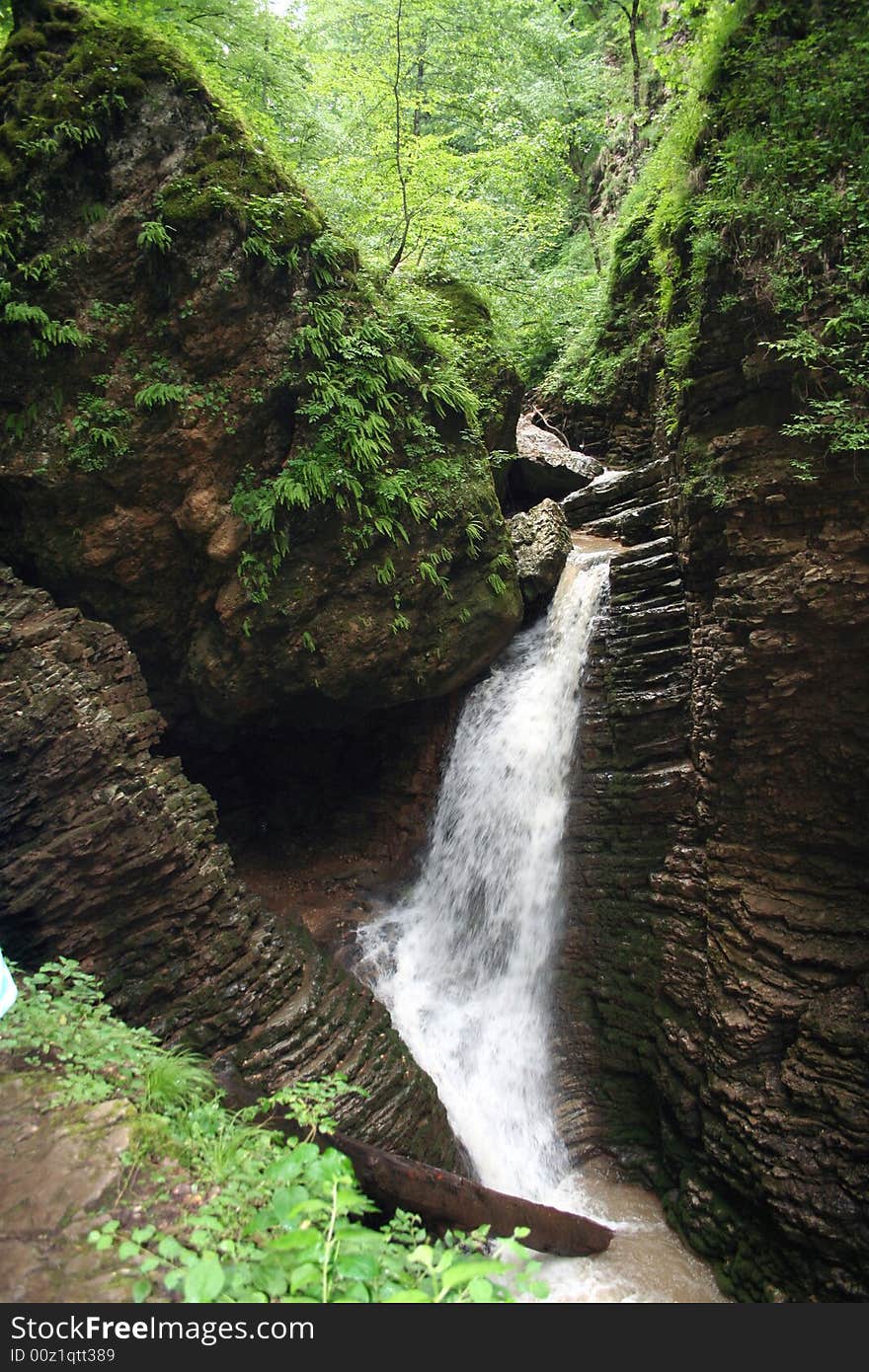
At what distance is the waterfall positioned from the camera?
267 inches

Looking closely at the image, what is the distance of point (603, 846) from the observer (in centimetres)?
730

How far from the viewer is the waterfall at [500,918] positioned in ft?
22.3

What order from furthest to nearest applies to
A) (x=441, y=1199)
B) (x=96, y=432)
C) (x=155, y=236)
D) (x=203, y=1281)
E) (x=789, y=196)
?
(x=96, y=432) < (x=155, y=236) < (x=789, y=196) < (x=441, y=1199) < (x=203, y=1281)

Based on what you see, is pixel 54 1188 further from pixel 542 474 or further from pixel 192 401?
pixel 542 474

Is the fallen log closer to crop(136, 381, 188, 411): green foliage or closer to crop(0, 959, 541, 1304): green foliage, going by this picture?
crop(0, 959, 541, 1304): green foliage

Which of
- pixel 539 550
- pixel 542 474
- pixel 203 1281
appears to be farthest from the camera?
pixel 542 474

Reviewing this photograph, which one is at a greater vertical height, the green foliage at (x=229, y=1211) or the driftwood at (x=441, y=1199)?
the green foliage at (x=229, y=1211)

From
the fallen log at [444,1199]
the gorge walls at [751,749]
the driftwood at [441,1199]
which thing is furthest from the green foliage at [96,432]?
the fallen log at [444,1199]

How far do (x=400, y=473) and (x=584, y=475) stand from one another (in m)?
4.97

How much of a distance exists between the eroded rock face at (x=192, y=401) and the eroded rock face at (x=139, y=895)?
1.08m

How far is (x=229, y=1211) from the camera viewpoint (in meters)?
2.63

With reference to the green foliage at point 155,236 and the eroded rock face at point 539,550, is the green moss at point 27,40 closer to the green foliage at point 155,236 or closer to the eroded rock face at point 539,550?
the green foliage at point 155,236

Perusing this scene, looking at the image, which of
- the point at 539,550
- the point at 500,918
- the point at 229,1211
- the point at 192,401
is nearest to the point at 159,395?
the point at 192,401

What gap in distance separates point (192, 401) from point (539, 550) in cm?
473
